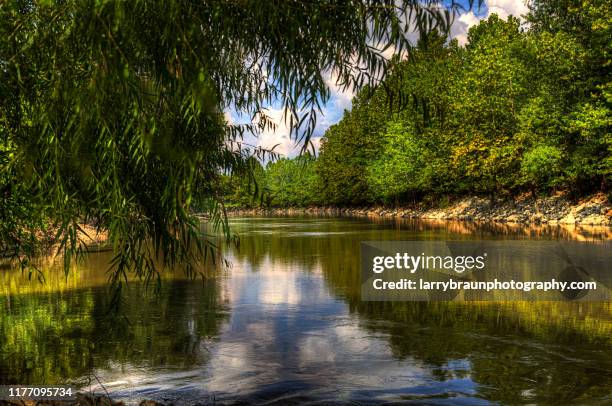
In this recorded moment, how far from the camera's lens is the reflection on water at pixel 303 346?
29.9ft

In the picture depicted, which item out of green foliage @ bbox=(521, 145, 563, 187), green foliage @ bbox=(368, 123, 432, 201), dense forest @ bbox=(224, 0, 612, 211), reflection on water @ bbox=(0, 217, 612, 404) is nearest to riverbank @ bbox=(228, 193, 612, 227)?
dense forest @ bbox=(224, 0, 612, 211)

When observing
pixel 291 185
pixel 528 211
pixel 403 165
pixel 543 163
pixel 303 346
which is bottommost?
Answer: pixel 303 346

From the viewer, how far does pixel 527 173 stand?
52.4 meters

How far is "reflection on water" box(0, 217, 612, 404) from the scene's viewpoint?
9.10 meters

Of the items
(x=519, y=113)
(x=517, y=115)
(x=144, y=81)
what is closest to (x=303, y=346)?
(x=144, y=81)

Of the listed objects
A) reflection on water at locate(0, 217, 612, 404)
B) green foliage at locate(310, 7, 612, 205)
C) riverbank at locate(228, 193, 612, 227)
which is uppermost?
green foliage at locate(310, 7, 612, 205)

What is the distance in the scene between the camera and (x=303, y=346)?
39.0 ft

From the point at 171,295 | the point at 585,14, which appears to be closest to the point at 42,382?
the point at 171,295

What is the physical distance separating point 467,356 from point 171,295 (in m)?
10.0

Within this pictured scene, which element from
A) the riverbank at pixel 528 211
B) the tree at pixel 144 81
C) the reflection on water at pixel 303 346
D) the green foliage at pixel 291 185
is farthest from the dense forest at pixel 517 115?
the green foliage at pixel 291 185

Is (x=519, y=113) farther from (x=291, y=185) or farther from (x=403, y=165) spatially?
(x=291, y=185)

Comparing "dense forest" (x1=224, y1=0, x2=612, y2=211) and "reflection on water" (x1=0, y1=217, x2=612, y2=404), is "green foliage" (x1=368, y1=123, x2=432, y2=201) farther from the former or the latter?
"reflection on water" (x1=0, y1=217, x2=612, y2=404)

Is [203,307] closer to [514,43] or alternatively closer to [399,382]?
[399,382]

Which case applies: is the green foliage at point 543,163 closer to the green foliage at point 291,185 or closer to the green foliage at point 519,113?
the green foliage at point 519,113
